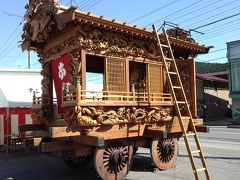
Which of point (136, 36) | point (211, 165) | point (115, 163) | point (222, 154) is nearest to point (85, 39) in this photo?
point (136, 36)

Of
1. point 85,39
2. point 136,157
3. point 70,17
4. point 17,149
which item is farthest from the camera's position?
point 17,149

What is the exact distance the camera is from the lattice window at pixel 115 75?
9.59m

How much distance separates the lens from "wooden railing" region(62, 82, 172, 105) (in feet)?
28.0

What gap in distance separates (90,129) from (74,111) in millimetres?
630

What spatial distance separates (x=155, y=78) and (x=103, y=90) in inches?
82.2

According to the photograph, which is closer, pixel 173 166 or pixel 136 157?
pixel 173 166

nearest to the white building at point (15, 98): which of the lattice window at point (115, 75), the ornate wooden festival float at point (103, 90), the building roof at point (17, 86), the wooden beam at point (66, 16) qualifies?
the building roof at point (17, 86)

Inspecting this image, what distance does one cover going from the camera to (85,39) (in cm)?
891

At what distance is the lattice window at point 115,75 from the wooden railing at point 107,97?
204mm

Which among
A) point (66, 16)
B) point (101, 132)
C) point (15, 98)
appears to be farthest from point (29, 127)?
point (15, 98)

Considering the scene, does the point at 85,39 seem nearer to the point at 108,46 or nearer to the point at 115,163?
the point at 108,46

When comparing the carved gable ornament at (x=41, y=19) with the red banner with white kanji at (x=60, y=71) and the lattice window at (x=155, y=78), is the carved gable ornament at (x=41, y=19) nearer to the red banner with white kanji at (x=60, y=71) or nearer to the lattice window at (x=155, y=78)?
the red banner with white kanji at (x=60, y=71)

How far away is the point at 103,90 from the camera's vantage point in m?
9.70

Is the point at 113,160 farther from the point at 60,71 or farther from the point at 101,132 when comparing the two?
the point at 60,71
